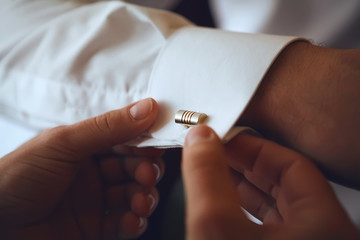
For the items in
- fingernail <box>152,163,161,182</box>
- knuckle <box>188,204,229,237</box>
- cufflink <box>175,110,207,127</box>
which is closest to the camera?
knuckle <box>188,204,229,237</box>

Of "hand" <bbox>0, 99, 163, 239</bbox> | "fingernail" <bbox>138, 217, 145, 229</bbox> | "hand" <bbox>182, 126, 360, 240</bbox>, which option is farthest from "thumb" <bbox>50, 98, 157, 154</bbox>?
"fingernail" <bbox>138, 217, 145, 229</bbox>

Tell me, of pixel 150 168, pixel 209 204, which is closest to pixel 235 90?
pixel 209 204

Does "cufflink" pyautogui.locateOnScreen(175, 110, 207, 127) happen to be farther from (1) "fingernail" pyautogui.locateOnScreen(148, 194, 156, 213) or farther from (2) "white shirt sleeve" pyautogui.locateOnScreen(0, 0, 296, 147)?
(1) "fingernail" pyautogui.locateOnScreen(148, 194, 156, 213)

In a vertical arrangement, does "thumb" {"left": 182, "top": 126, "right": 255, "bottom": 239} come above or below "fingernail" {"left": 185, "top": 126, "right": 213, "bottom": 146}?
below

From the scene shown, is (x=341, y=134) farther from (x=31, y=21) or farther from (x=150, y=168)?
(x=31, y=21)

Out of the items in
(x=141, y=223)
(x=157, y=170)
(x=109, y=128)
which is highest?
(x=109, y=128)

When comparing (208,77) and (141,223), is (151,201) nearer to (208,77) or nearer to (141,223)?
(141,223)

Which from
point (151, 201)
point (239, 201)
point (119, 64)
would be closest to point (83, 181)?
point (151, 201)
